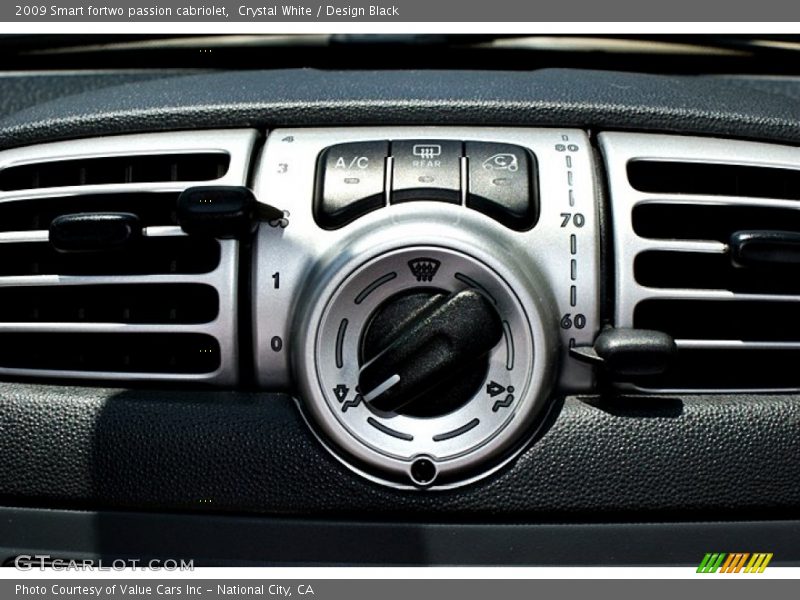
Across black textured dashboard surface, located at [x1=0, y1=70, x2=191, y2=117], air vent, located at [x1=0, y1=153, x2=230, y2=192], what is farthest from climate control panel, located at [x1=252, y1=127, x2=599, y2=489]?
black textured dashboard surface, located at [x1=0, y1=70, x2=191, y2=117]

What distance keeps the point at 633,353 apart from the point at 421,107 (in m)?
0.47

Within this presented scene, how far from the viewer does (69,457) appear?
1250 millimetres

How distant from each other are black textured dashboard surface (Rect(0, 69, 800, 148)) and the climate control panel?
88mm

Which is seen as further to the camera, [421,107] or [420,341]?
[421,107]

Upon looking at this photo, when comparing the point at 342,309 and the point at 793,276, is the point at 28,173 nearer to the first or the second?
the point at 342,309

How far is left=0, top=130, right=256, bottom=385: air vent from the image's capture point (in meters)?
1.26

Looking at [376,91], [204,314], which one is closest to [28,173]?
[204,314]

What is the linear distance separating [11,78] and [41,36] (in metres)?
0.11

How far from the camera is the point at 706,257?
1.25 m

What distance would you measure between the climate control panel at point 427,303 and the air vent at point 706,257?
0.24 ft

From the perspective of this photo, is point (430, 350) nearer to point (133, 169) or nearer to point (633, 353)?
point (633, 353)

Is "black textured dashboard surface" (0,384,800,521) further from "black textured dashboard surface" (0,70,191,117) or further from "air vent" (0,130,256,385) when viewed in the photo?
"black textured dashboard surface" (0,70,191,117)

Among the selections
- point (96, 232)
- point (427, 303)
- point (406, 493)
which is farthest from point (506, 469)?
point (96, 232)

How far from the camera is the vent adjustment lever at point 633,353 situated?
1.16 metres
